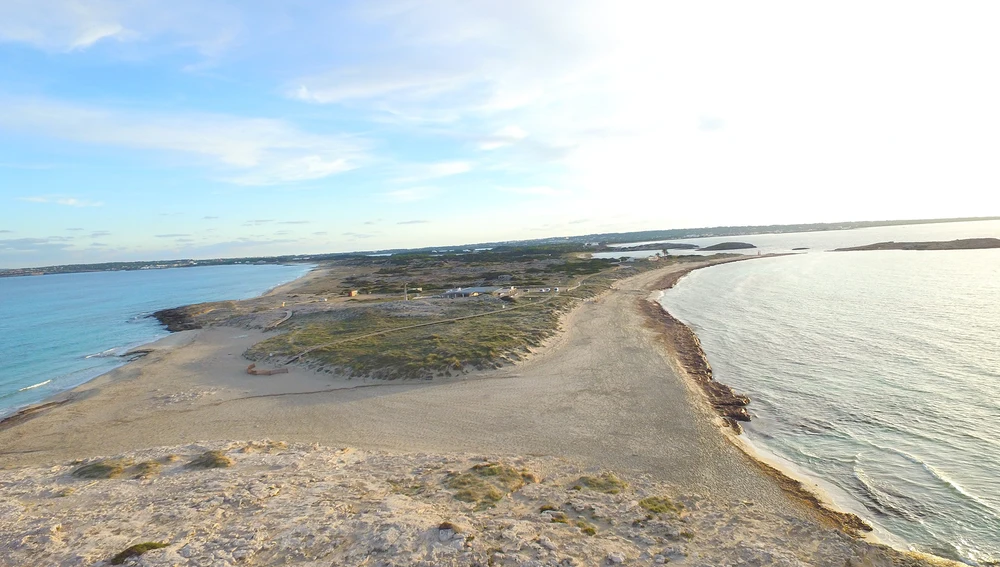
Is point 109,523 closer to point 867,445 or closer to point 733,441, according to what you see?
point 733,441

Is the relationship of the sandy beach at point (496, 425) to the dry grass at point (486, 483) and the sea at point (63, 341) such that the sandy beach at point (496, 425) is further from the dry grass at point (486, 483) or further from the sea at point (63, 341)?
the sea at point (63, 341)

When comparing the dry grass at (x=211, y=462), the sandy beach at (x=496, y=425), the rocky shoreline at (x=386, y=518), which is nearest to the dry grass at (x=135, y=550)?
the rocky shoreline at (x=386, y=518)

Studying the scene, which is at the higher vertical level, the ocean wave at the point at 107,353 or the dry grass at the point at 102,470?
the dry grass at the point at 102,470

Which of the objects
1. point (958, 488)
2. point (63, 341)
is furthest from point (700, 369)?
point (63, 341)

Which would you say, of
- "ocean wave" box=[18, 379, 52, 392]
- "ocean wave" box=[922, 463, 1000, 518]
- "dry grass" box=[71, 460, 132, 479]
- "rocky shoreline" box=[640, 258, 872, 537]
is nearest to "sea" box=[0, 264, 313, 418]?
"ocean wave" box=[18, 379, 52, 392]

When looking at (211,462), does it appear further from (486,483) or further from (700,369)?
(700,369)

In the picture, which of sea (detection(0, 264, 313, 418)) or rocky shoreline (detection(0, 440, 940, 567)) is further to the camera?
sea (detection(0, 264, 313, 418))

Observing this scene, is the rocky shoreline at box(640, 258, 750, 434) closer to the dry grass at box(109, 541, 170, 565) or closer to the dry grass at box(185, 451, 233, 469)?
the dry grass at box(185, 451, 233, 469)

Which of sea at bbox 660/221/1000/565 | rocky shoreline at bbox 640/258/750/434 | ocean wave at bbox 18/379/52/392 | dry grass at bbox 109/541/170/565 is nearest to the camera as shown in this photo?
dry grass at bbox 109/541/170/565
